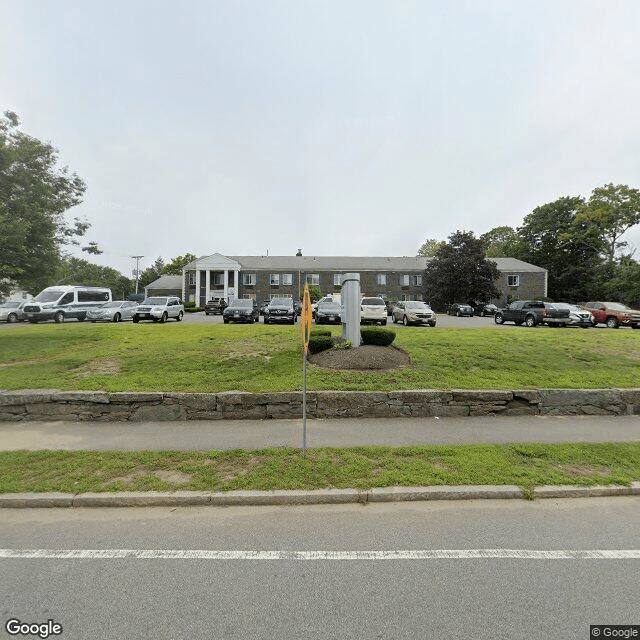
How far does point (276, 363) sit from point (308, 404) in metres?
2.39

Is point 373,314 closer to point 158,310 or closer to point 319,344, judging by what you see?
point 319,344

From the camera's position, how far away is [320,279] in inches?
2115

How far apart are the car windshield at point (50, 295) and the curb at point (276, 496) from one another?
24.1 m

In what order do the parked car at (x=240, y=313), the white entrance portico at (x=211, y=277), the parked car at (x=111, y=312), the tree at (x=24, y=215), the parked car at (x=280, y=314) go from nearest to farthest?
the tree at (x=24, y=215) → the parked car at (x=280, y=314) → the parked car at (x=240, y=313) → the parked car at (x=111, y=312) → the white entrance portico at (x=211, y=277)

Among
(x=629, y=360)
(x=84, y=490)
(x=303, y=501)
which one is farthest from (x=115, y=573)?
(x=629, y=360)

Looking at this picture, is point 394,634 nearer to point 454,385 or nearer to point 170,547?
point 170,547

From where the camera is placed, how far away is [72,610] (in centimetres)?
249

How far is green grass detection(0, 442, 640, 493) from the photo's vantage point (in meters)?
4.20

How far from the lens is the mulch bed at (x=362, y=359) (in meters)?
8.64

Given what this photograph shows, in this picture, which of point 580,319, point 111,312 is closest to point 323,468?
point 580,319

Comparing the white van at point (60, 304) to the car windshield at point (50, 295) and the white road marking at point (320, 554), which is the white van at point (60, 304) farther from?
the white road marking at point (320, 554)

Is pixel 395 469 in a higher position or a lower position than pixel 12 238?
lower

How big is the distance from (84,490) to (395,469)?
3.62 metres

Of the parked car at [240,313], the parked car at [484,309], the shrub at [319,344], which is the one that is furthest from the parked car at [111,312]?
the parked car at [484,309]
